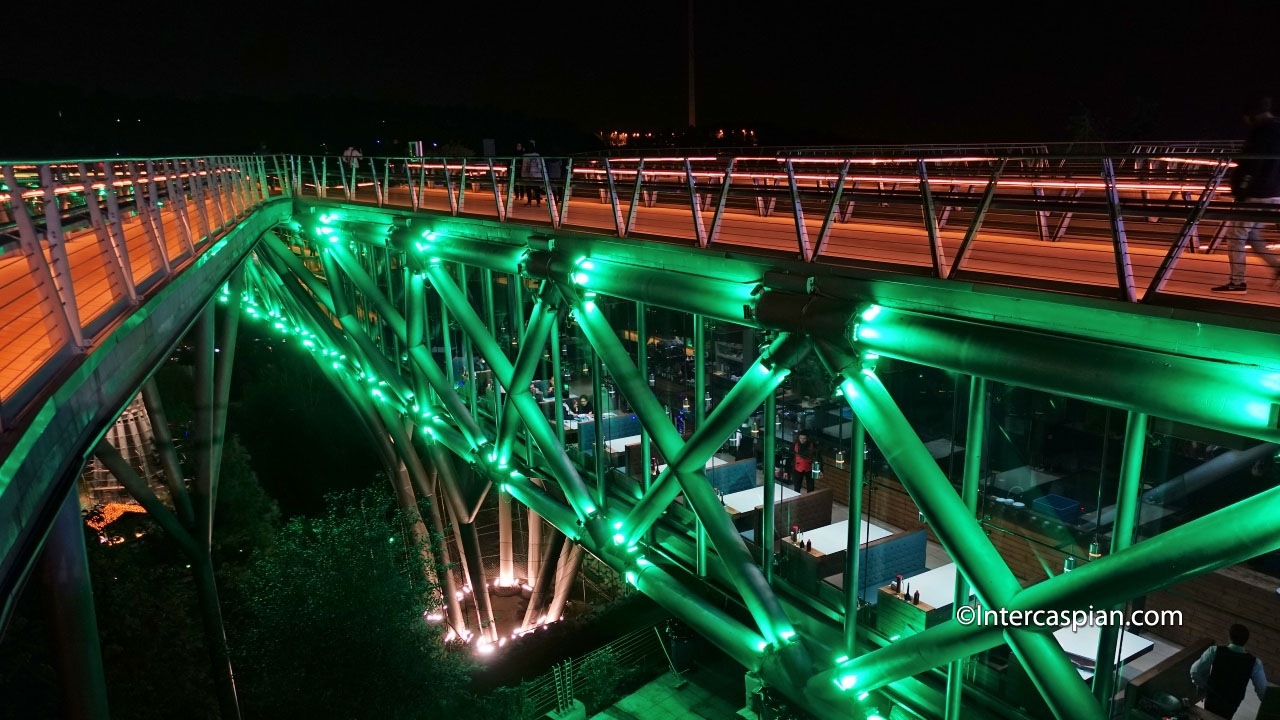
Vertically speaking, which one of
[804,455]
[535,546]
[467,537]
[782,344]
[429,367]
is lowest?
[535,546]

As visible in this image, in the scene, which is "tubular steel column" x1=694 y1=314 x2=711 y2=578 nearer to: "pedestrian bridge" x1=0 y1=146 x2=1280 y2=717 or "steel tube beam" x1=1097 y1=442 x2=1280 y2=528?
"pedestrian bridge" x1=0 y1=146 x2=1280 y2=717

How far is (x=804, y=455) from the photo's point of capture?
9.12 meters

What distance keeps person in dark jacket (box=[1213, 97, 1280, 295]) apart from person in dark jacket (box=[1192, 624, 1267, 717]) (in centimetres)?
220

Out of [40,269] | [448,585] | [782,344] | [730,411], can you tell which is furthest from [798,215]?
[448,585]

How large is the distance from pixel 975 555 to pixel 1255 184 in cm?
315

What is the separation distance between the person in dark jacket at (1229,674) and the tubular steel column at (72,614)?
7.06 meters

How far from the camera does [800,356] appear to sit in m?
6.89

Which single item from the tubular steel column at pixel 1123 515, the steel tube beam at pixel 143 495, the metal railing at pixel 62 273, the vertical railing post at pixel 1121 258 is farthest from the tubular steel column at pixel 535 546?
Answer: the vertical railing post at pixel 1121 258

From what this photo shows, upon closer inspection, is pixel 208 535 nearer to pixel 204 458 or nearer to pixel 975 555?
pixel 204 458

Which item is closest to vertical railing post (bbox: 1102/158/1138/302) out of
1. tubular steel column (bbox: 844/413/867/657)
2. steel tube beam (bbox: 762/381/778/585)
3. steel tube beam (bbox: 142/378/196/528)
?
tubular steel column (bbox: 844/413/867/657)

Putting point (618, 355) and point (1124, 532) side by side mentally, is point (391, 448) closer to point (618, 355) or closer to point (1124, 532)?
point (618, 355)

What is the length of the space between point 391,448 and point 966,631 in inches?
711

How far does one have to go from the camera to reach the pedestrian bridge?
4.47 metres

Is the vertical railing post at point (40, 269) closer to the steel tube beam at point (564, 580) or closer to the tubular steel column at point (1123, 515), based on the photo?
the tubular steel column at point (1123, 515)
